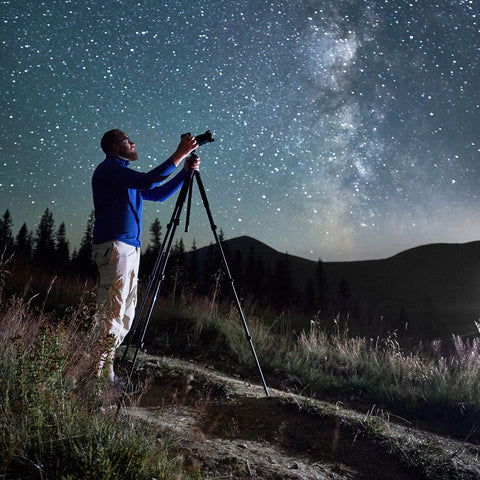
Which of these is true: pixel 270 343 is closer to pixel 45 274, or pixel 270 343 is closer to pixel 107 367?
pixel 107 367

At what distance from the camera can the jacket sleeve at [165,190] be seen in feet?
14.0

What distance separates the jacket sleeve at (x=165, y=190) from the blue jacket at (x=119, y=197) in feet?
1.57

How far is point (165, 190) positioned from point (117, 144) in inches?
29.2

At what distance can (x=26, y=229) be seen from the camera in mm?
46812

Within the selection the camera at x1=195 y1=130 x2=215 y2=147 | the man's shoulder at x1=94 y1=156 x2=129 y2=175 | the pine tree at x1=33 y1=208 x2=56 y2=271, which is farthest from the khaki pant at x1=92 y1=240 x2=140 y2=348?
the pine tree at x1=33 y1=208 x2=56 y2=271

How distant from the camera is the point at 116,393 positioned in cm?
283

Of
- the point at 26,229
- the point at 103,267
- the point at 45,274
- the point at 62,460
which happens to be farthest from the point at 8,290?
the point at 26,229

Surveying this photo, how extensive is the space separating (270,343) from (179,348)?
1.68 m

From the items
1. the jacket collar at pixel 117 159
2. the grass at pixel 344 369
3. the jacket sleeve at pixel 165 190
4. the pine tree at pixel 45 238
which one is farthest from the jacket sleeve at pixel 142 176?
the pine tree at pixel 45 238

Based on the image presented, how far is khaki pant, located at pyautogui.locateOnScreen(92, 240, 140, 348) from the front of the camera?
347cm

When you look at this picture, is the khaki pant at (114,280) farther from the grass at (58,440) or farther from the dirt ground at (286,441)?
the grass at (58,440)

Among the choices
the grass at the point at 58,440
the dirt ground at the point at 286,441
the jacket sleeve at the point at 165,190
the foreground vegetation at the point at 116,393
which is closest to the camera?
the grass at the point at 58,440

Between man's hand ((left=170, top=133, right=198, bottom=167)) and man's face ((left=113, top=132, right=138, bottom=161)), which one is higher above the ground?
man's face ((left=113, top=132, right=138, bottom=161))

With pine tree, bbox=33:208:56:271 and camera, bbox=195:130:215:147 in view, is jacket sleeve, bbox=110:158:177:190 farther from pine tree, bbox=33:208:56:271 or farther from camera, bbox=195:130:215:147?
pine tree, bbox=33:208:56:271
